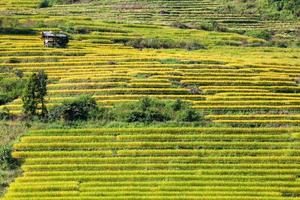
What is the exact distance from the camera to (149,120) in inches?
2621

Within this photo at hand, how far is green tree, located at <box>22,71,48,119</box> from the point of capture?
214ft

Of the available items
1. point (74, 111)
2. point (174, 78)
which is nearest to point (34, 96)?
point (74, 111)

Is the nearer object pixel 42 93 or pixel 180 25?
pixel 42 93

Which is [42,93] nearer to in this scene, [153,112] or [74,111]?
[74,111]

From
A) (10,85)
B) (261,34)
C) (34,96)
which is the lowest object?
(261,34)

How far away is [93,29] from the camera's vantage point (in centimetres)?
11081

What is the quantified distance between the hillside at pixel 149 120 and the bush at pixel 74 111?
0.33 meters

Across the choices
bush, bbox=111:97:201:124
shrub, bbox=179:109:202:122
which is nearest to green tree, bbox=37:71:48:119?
bush, bbox=111:97:201:124

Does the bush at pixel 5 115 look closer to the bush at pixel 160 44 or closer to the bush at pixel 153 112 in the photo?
the bush at pixel 153 112

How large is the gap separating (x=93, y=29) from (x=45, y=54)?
988 inches

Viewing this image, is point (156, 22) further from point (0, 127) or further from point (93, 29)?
point (0, 127)

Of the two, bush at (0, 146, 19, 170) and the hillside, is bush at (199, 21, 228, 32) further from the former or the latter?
bush at (0, 146, 19, 170)

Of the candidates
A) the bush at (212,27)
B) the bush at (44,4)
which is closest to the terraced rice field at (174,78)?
the bush at (212,27)

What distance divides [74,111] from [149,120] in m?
7.79
